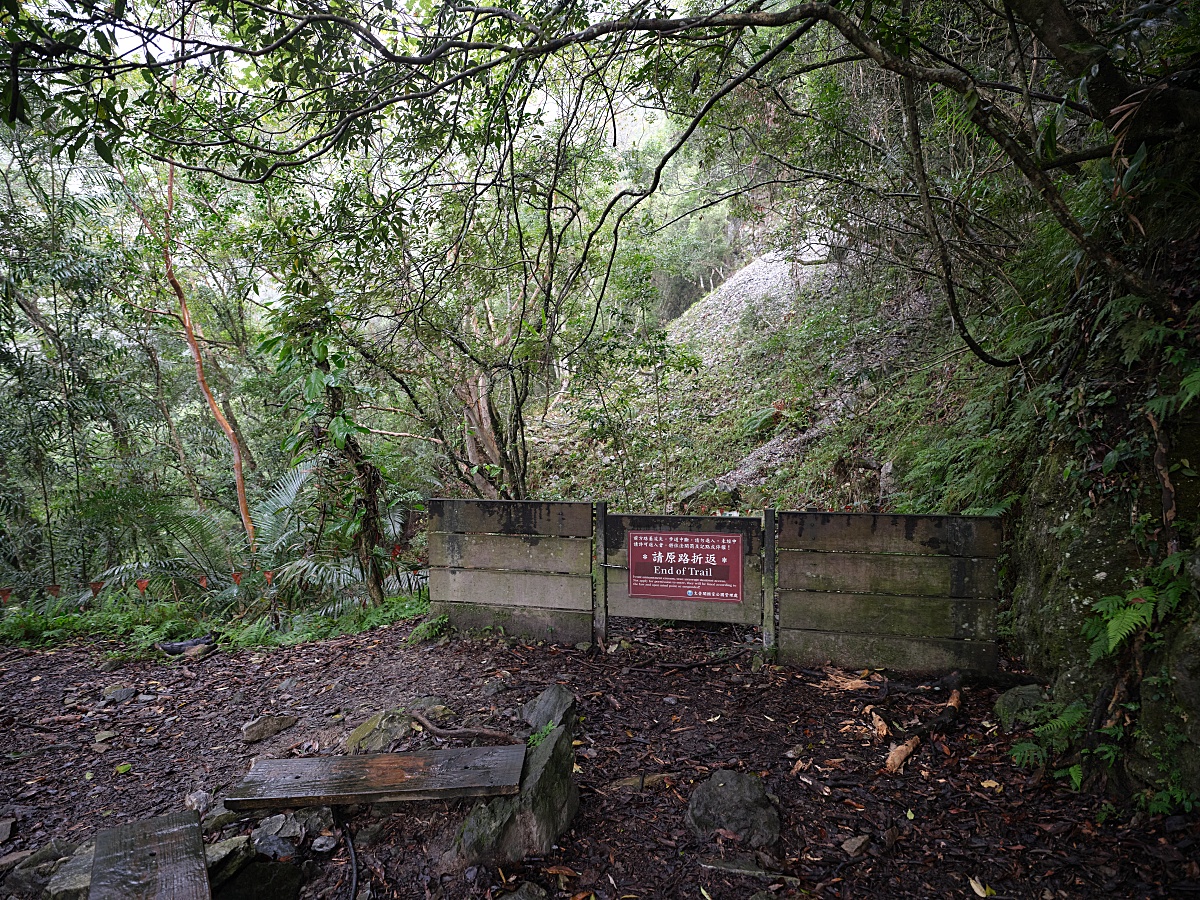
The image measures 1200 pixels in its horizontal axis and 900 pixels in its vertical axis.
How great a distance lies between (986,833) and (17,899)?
4192 millimetres

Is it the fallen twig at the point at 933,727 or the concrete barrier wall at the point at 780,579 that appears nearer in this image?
the fallen twig at the point at 933,727

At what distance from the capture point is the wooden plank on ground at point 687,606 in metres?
4.25

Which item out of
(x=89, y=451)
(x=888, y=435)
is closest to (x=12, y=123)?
(x=888, y=435)

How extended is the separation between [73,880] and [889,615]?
4322 mm

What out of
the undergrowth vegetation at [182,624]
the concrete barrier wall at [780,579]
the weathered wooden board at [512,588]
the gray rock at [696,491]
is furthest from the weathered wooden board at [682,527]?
the gray rock at [696,491]

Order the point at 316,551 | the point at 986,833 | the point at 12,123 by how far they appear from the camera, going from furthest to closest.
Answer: the point at 316,551
the point at 986,833
the point at 12,123

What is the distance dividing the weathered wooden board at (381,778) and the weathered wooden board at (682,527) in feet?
5.66

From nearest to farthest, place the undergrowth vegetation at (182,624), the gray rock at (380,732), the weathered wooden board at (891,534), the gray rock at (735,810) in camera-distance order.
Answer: the gray rock at (735,810) → the gray rock at (380,732) → the weathered wooden board at (891,534) → the undergrowth vegetation at (182,624)

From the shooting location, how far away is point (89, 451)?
9.72 meters

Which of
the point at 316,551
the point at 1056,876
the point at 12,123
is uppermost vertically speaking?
the point at 12,123

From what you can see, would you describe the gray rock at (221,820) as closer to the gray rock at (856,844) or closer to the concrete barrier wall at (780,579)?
the concrete barrier wall at (780,579)

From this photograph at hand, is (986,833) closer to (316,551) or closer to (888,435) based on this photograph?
(888,435)

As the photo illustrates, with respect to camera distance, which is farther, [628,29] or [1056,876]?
[628,29]

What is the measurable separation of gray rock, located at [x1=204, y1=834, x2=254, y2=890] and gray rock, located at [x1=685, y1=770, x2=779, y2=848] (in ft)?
6.46
